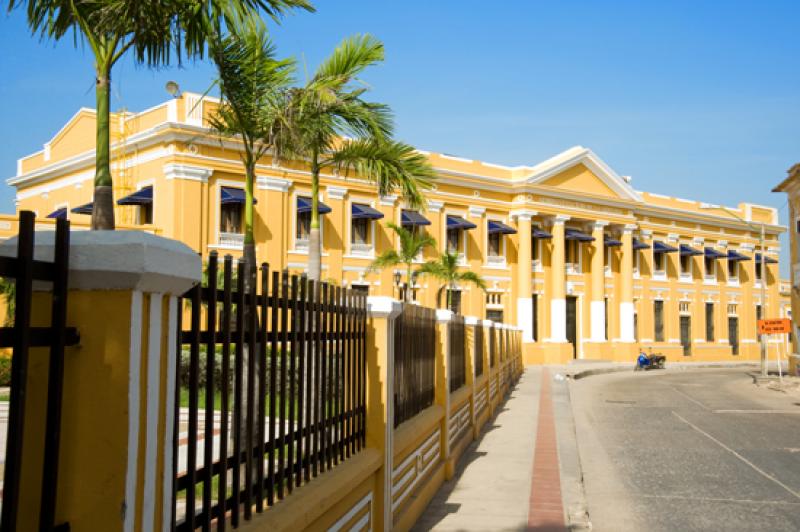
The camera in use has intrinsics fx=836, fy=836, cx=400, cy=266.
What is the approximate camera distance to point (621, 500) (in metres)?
9.09

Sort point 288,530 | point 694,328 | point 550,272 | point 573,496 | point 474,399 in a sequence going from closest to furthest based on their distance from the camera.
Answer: point 288,530, point 573,496, point 474,399, point 550,272, point 694,328

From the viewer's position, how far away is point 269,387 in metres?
4.89

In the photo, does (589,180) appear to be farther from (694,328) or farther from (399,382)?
(399,382)

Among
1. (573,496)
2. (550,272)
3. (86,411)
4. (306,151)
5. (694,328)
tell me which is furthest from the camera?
(694,328)

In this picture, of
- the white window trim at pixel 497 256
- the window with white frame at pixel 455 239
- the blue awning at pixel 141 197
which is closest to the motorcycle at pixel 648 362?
the white window trim at pixel 497 256

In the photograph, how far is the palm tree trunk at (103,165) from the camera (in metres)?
6.85

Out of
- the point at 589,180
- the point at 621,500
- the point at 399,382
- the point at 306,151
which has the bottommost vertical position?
the point at 621,500

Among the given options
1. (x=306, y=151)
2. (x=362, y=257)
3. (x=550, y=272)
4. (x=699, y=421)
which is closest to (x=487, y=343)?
(x=699, y=421)

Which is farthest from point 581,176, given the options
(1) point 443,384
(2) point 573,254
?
(1) point 443,384

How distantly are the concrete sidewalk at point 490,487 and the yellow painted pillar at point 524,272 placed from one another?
2937 centimetres

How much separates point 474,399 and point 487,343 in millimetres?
3238

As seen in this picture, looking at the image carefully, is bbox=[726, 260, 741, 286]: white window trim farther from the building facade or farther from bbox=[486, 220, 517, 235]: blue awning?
bbox=[486, 220, 517, 235]: blue awning

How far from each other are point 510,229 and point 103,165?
3739 centimetres

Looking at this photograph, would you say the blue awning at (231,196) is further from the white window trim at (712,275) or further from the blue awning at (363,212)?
the white window trim at (712,275)
